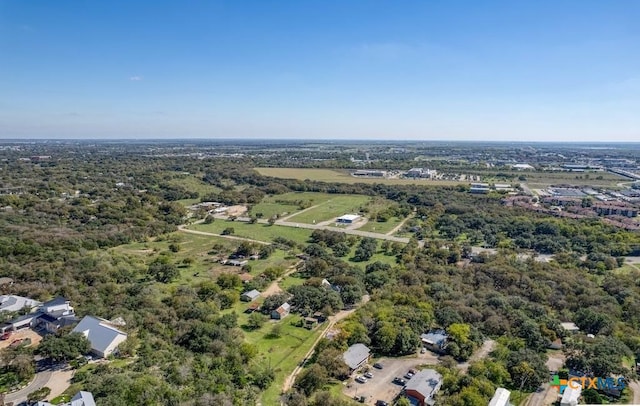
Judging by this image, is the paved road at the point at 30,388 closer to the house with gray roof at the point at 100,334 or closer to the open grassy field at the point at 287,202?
the house with gray roof at the point at 100,334

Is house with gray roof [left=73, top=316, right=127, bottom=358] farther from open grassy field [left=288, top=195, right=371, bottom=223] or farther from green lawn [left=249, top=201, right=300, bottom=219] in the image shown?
green lawn [left=249, top=201, right=300, bottom=219]

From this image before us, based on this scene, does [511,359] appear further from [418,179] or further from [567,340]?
[418,179]

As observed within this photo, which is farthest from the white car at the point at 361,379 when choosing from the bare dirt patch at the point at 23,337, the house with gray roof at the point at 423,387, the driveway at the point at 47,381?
the bare dirt patch at the point at 23,337

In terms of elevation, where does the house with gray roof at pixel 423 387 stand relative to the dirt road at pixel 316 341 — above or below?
above

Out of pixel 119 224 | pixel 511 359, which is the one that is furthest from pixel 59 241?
pixel 511 359

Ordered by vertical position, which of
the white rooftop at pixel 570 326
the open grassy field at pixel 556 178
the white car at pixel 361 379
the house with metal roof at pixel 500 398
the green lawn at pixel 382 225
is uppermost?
the open grassy field at pixel 556 178

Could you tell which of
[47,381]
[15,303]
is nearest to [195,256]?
[15,303]

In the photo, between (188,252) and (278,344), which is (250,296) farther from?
(188,252)
